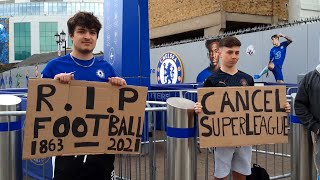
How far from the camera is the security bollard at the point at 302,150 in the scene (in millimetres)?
4762

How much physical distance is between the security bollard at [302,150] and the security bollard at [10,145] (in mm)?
3051

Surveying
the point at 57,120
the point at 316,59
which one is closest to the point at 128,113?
the point at 57,120

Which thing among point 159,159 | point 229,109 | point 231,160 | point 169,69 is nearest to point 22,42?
point 169,69

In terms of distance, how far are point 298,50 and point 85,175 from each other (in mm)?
12963

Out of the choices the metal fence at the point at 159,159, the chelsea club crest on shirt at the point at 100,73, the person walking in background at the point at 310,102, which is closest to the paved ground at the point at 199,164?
the metal fence at the point at 159,159

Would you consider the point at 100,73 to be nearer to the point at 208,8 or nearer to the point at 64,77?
the point at 64,77

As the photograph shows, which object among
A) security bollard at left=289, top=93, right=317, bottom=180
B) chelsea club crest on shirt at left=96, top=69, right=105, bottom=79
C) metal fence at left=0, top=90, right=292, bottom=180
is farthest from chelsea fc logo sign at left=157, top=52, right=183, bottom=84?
chelsea club crest on shirt at left=96, top=69, right=105, bottom=79

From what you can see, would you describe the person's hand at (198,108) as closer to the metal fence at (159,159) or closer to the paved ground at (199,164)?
the metal fence at (159,159)

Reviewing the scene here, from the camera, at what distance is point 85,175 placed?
127 inches

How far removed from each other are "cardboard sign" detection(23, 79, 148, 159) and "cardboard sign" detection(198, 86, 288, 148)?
0.65 metres

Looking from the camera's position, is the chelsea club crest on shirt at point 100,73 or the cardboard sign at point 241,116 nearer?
the chelsea club crest on shirt at point 100,73

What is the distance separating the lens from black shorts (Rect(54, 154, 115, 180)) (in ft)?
10.4

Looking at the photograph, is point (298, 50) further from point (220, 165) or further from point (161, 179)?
point (220, 165)

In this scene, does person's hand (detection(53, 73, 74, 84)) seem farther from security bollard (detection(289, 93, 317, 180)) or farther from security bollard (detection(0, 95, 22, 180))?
security bollard (detection(289, 93, 317, 180))
